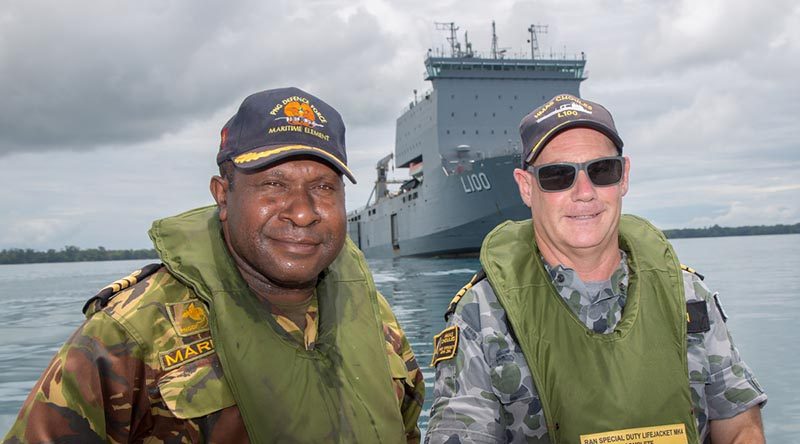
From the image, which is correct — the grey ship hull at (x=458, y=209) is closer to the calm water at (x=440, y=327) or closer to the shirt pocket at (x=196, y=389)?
the calm water at (x=440, y=327)

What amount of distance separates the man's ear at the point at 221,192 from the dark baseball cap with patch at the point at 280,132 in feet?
0.24

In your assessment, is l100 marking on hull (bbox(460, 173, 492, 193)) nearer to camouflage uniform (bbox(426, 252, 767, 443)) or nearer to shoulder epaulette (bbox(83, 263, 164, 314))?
camouflage uniform (bbox(426, 252, 767, 443))

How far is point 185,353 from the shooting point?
1.93 meters

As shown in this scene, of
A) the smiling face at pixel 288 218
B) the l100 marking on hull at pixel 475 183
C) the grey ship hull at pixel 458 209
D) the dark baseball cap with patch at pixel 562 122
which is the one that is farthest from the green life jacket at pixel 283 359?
the l100 marking on hull at pixel 475 183

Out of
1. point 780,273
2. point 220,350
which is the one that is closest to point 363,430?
point 220,350

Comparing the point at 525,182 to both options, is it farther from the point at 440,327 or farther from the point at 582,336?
the point at 440,327

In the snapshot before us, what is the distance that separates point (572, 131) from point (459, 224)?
24504 mm

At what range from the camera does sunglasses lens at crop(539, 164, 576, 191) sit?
2.22m

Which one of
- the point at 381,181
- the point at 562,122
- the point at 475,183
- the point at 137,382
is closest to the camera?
the point at 137,382

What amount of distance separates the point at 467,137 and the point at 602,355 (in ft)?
89.3

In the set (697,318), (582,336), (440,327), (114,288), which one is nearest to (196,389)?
(114,288)

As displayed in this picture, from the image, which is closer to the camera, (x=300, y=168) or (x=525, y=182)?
(x=300, y=168)

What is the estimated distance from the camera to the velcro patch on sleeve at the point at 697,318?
87.5 inches

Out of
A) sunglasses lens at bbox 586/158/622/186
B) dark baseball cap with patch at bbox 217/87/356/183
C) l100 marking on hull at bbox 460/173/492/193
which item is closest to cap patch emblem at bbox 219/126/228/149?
dark baseball cap with patch at bbox 217/87/356/183
